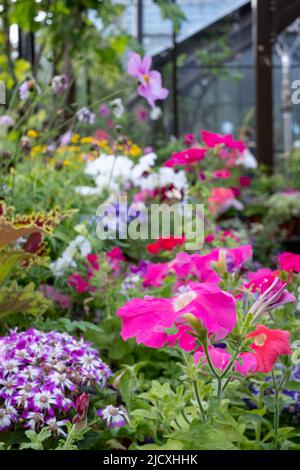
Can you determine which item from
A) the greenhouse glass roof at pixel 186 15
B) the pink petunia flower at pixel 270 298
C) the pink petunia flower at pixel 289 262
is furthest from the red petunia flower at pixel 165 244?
the greenhouse glass roof at pixel 186 15

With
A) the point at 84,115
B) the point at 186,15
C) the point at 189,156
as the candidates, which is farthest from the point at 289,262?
the point at 186,15

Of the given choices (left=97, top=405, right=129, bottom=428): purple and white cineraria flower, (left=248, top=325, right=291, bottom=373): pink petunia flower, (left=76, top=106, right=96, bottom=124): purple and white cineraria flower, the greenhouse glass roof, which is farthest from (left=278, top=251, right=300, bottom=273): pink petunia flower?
the greenhouse glass roof

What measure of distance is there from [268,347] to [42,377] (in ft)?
1.01

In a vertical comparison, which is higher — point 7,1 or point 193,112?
point 7,1

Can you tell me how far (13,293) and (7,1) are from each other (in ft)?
9.83

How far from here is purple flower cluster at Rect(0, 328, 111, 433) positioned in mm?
987

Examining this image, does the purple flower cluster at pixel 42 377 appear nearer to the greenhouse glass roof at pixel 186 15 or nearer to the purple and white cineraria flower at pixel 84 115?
the purple and white cineraria flower at pixel 84 115

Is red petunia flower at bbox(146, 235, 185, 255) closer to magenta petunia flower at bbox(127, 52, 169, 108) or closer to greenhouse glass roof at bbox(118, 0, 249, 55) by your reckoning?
magenta petunia flower at bbox(127, 52, 169, 108)

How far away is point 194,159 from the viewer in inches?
70.0

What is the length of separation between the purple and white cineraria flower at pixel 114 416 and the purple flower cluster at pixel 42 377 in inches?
1.8

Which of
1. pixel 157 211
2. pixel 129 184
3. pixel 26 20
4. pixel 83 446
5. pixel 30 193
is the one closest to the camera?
pixel 83 446

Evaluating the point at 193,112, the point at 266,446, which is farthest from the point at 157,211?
the point at 193,112

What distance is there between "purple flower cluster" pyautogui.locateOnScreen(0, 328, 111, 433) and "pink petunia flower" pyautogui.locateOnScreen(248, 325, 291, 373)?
25 centimetres

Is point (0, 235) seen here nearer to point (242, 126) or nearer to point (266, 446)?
point (266, 446)
